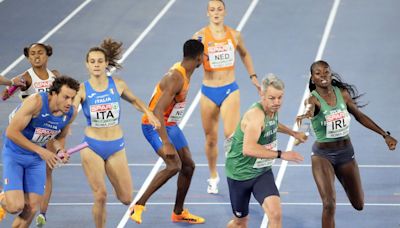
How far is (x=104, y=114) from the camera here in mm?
11516

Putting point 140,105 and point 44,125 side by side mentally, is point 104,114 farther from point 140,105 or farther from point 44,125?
point 44,125

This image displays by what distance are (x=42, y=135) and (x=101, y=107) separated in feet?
2.68

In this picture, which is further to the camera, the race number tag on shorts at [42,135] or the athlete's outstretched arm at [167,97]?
the athlete's outstretched arm at [167,97]

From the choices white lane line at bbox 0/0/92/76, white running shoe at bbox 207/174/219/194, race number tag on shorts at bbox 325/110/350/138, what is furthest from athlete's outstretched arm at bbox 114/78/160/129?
white lane line at bbox 0/0/92/76

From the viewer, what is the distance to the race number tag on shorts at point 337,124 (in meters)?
11.4

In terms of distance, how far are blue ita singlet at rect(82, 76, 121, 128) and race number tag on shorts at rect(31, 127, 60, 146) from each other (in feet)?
1.93

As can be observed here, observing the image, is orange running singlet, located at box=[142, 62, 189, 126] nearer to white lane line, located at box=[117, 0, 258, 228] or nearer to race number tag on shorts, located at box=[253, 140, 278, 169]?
white lane line, located at box=[117, 0, 258, 228]

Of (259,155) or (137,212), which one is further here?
(137,212)

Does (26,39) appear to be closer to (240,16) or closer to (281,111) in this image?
(240,16)

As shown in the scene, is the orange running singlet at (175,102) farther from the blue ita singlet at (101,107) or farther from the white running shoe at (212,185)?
the white running shoe at (212,185)

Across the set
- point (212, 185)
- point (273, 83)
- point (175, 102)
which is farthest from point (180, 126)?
point (273, 83)

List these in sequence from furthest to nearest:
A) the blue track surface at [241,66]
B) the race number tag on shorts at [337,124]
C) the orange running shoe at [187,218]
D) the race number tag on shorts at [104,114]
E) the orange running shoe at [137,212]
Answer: the blue track surface at [241,66]
the orange running shoe at [187,218]
the orange running shoe at [137,212]
the race number tag on shorts at [104,114]
the race number tag on shorts at [337,124]

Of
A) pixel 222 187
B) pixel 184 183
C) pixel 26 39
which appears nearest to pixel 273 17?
pixel 26 39

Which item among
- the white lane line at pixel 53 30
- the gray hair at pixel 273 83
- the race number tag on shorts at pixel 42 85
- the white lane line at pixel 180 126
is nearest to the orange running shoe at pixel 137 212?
the white lane line at pixel 180 126
